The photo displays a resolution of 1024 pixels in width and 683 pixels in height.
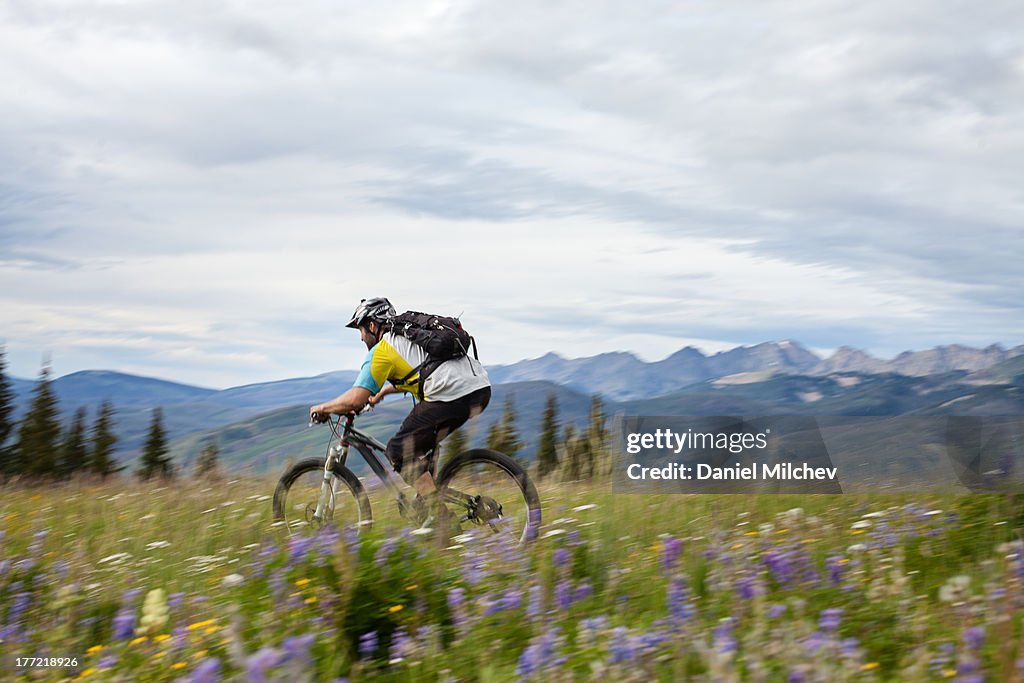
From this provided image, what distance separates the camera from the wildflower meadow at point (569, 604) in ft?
12.0

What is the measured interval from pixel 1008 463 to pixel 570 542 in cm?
372

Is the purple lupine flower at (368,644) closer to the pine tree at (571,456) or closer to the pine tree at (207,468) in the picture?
the pine tree at (571,456)

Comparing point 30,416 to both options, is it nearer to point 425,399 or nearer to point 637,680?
point 425,399

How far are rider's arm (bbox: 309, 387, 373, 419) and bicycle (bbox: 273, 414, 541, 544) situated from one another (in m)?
0.30

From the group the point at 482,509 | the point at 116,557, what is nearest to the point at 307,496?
the point at 116,557

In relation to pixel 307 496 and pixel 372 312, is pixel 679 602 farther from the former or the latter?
pixel 307 496

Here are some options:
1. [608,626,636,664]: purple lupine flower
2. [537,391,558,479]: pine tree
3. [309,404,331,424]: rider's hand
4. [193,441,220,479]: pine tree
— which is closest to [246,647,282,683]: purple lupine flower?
[608,626,636,664]: purple lupine flower

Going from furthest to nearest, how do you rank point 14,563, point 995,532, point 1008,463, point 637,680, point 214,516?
point 214,516, point 1008,463, point 14,563, point 995,532, point 637,680

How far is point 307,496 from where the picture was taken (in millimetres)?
8102

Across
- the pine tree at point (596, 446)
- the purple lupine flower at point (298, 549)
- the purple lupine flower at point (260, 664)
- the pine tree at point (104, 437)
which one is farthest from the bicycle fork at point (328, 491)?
the pine tree at point (104, 437)

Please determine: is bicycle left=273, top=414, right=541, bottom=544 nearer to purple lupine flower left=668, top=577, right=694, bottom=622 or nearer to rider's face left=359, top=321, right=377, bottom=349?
rider's face left=359, top=321, right=377, bottom=349

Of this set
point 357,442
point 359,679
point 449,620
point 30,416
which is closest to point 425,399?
point 357,442

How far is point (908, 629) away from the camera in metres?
4.07

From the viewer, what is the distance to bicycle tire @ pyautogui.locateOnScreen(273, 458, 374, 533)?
7.77 m
